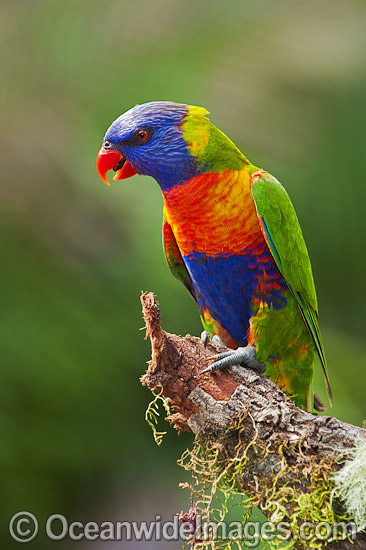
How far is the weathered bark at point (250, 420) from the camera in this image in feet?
4.95

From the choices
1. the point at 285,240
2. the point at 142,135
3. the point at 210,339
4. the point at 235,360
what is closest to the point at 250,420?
the point at 235,360

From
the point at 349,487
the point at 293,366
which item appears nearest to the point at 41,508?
the point at 293,366

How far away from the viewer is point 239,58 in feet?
9.50

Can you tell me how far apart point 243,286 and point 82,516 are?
6.86ft

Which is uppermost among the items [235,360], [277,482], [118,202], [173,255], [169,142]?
[118,202]

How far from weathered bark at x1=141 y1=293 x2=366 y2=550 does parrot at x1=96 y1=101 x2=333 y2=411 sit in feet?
1.44

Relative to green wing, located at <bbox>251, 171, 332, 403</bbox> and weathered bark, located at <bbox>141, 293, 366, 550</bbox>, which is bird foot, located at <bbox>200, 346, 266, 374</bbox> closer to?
weathered bark, located at <bbox>141, 293, 366, 550</bbox>

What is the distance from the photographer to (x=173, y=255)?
2.60 meters

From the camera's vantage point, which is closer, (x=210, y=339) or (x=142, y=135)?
(x=142, y=135)

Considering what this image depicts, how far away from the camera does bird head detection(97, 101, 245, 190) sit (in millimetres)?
2201

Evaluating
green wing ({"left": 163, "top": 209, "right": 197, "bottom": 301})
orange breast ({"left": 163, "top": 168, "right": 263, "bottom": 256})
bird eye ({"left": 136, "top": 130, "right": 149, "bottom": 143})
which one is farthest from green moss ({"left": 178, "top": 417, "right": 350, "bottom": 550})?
bird eye ({"left": 136, "top": 130, "right": 149, "bottom": 143})

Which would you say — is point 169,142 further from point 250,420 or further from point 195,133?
point 250,420

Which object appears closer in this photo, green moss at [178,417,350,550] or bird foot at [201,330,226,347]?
green moss at [178,417,350,550]

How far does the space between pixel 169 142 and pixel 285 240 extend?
0.68 metres
